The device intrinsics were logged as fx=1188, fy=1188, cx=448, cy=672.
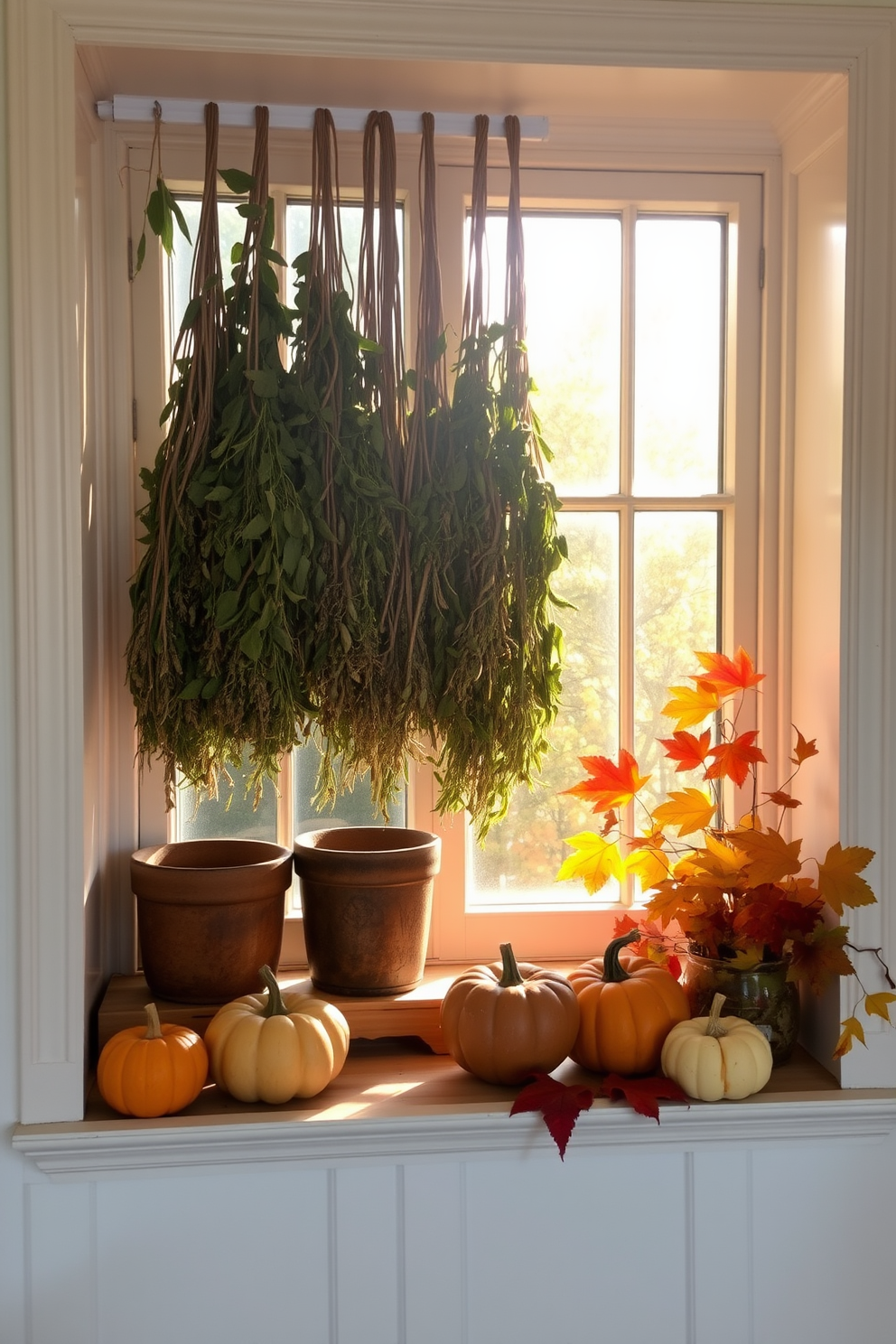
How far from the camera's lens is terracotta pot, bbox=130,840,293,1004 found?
1.74 m

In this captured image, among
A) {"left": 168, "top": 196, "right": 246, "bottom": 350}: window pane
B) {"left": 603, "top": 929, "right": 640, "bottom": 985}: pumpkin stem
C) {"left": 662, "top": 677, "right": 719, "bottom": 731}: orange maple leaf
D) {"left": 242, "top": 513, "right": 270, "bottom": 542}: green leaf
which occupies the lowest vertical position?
{"left": 603, "top": 929, "right": 640, "bottom": 985}: pumpkin stem

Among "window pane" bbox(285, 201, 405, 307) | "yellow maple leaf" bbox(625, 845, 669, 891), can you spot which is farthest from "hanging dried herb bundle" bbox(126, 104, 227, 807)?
"yellow maple leaf" bbox(625, 845, 669, 891)

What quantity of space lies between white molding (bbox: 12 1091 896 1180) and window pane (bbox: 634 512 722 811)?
0.56m

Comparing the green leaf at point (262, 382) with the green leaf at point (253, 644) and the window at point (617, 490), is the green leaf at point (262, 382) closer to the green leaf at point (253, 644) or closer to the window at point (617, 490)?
the green leaf at point (253, 644)

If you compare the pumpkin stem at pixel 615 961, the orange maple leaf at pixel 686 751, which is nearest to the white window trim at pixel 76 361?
the orange maple leaf at pixel 686 751

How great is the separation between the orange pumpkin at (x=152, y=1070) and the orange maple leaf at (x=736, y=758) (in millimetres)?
856

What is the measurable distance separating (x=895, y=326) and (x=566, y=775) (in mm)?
883

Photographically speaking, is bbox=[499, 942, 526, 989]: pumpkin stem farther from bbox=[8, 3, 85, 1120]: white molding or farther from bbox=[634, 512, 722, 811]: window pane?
bbox=[8, 3, 85, 1120]: white molding

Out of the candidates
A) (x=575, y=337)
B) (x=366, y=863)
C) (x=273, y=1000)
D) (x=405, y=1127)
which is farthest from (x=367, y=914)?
(x=575, y=337)

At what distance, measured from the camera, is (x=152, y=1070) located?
158cm

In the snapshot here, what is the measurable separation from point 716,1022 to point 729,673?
0.52 m

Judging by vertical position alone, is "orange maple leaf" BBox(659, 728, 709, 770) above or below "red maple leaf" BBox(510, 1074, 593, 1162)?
above

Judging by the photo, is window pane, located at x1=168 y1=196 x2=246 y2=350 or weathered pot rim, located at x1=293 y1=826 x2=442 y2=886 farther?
window pane, located at x1=168 y1=196 x2=246 y2=350

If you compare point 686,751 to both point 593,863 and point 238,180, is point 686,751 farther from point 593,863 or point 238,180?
point 238,180
